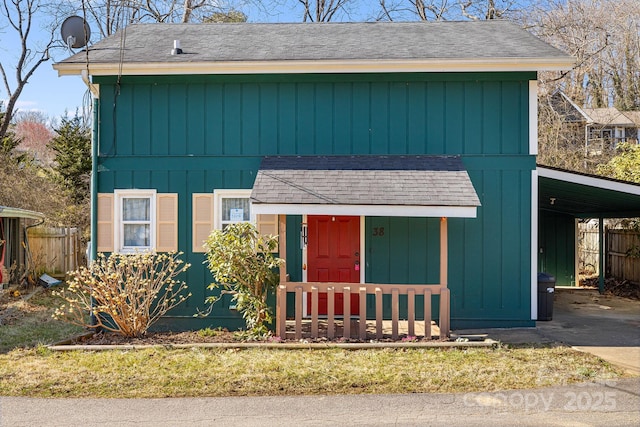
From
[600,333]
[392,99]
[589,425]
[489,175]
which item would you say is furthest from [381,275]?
[589,425]

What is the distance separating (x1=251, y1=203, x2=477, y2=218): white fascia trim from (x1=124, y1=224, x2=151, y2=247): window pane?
8.09ft

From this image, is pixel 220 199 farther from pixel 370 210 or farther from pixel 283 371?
pixel 283 371

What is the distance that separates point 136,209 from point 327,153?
11.5ft

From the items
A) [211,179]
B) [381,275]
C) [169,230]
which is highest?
[211,179]

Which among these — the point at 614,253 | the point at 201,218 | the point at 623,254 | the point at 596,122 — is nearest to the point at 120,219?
the point at 201,218

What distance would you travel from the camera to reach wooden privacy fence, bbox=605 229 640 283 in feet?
42.9

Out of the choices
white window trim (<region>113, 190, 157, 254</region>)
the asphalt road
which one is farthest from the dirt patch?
the asphalt road

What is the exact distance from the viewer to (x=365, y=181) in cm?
812

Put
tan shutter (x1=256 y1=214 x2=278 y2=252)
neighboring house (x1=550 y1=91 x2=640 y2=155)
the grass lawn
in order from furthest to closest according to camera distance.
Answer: neighboring house (x1=550 y1=91 x2=640 y2=155) → tan shutter (x1=256 y1=214 x2=278 y2=252) → the grass lawn

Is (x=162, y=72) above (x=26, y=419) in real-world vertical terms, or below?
above

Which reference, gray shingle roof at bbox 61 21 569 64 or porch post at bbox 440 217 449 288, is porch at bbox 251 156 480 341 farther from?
gray shingle roof at bbox 61 21 569 64

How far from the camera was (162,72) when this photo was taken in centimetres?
870

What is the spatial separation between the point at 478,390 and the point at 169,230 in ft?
18.7

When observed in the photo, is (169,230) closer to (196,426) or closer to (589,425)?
(196,426)
